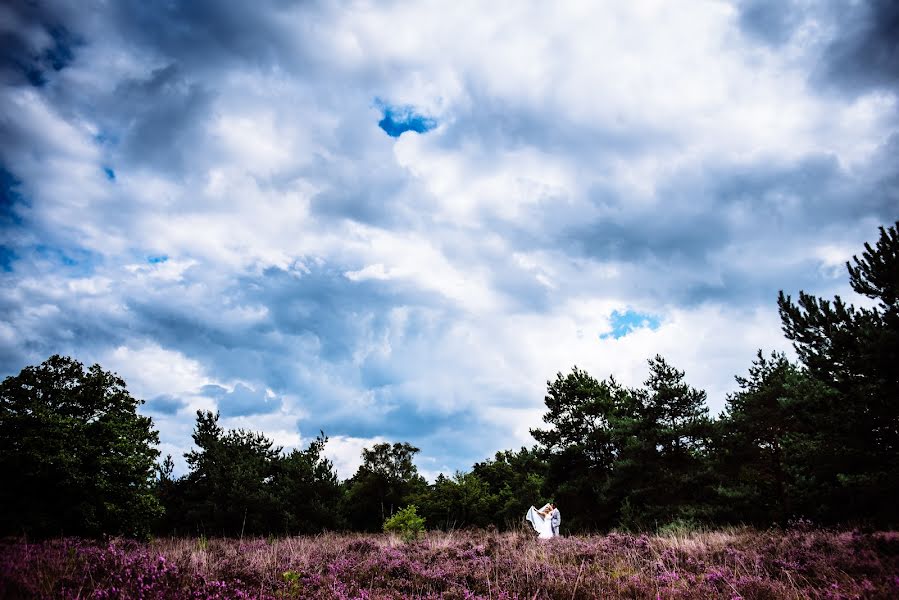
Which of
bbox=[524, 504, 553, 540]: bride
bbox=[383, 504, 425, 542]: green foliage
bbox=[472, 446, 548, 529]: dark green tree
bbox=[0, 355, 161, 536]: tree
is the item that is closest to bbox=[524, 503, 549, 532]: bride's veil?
bbox=[524, 504, 553, 540]: bride

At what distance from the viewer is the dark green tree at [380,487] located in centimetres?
3173

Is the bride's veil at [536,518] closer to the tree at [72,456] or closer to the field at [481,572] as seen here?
the field at [481,572]

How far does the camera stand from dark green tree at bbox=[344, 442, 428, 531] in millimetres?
31734

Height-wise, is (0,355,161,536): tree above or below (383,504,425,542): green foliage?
above

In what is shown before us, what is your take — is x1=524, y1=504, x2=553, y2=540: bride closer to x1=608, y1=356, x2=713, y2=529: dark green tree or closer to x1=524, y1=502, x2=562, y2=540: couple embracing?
x1=524, y1=502, x2=562, y2=540: couple embracing

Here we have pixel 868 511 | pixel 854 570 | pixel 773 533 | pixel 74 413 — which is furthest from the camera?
pixel 868 511

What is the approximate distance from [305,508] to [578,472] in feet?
64.5

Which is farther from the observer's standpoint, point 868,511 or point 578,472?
point 578,472

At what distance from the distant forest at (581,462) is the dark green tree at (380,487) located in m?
0.11

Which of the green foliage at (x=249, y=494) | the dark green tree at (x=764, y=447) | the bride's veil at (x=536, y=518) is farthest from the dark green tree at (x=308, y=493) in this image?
the dark green tree at (x=764, y=447)

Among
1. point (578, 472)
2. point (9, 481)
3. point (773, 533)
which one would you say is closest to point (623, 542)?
point (773, 533)

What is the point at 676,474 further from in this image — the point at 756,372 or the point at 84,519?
the point at 84,519

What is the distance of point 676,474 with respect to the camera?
25.1 meters

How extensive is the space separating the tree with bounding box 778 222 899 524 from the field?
19.4 feet
